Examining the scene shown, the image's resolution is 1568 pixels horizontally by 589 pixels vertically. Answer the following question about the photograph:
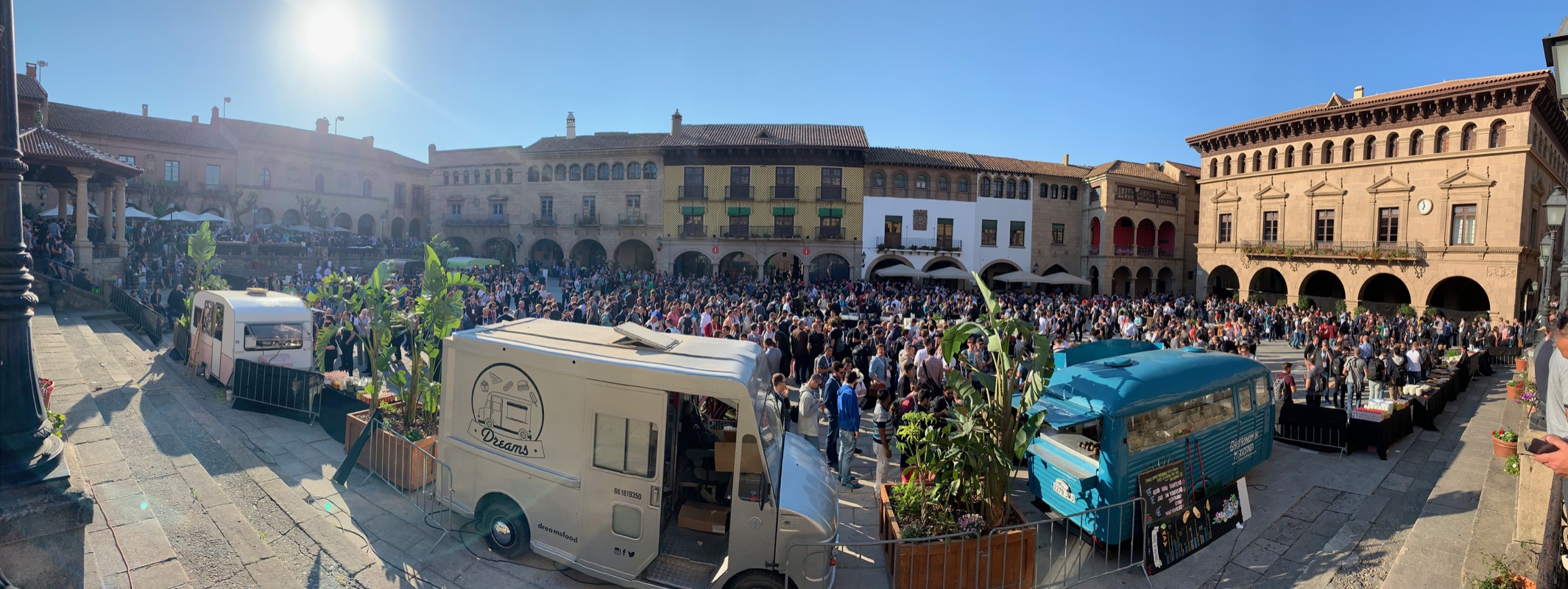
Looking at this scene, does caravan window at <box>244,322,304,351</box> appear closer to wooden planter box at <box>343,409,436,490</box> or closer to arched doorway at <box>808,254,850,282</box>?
wooden planter box at <box>343,409,436,490</box>

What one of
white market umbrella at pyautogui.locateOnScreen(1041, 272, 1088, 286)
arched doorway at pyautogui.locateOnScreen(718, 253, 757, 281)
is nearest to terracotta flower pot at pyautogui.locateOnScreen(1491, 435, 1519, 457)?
white market umbrella at pyautogui.locateOnScreen(1041, 272, 1088, 286)

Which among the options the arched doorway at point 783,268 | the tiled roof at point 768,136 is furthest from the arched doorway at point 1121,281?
the arched doorway at point 783,268

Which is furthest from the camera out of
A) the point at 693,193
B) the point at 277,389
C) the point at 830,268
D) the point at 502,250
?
the point at 502,250

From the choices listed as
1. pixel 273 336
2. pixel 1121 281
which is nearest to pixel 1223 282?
pixel 1121 281

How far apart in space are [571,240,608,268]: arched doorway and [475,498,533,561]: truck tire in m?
39.1

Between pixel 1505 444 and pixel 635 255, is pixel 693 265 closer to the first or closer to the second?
pixel 635 255

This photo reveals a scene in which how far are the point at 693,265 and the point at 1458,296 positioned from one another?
39.2 metres

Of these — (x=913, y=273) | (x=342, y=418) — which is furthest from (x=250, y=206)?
(x=342, y=418)

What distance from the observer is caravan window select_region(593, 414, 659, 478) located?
551cm

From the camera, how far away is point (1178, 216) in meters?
43.3

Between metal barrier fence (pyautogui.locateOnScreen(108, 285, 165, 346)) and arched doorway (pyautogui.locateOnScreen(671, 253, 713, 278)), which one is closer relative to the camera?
metal barrier fence (pyautogui.locateOnScreen(108, 285, 165, 346))

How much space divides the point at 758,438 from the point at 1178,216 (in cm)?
4630

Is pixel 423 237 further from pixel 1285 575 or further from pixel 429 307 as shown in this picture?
pixel 1285 575

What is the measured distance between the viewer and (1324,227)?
33.1 meters
